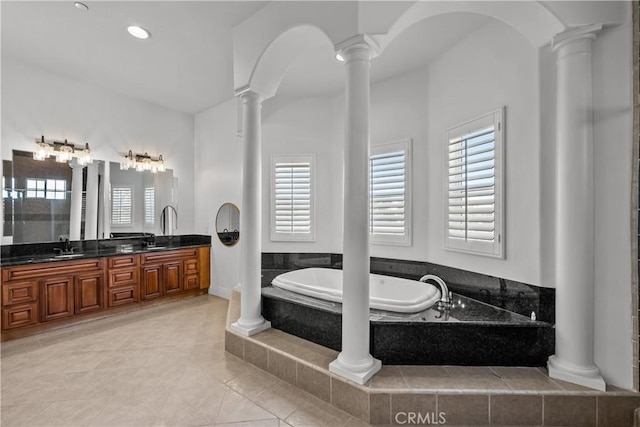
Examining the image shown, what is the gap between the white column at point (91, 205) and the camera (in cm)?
384

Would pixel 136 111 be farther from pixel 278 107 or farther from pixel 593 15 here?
pixel 593 15

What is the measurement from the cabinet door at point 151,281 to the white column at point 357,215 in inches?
124

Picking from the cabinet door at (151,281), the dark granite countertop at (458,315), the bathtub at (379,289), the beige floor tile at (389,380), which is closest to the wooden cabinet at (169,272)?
the cabinet door at (151,281)

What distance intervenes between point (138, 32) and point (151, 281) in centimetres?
299

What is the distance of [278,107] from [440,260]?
2856mm

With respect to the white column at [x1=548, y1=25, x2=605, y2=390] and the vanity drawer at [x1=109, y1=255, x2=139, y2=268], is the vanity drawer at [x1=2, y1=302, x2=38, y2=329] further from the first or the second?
the white column at [x1=548, y1=25, x2=605, y2=390]

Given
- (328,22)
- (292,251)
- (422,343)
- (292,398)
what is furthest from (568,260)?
(292,251)

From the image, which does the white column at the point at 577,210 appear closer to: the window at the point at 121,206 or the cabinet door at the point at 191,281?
the cabinet door at the point at 191,281

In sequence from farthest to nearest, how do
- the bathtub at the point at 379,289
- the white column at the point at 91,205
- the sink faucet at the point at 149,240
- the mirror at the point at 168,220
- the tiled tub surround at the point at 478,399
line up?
1. the mirror at the point at 168,220
2. the sink faucet at the point at 149,240
3. the white column at the point at 91,205
4. the bathtub at the point at 379,289
5. the tiled tub surround at the point at 478,399

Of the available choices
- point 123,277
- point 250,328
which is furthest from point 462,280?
point 123,277

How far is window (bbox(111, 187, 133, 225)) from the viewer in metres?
4.12

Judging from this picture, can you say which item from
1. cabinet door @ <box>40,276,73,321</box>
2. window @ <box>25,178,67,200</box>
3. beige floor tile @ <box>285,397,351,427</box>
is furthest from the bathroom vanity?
beige floor tile @ <box>285,397,351,427</box>

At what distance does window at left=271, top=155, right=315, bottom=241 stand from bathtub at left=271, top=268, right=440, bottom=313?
24.9 inches

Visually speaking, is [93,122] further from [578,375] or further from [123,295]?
[578,375]
